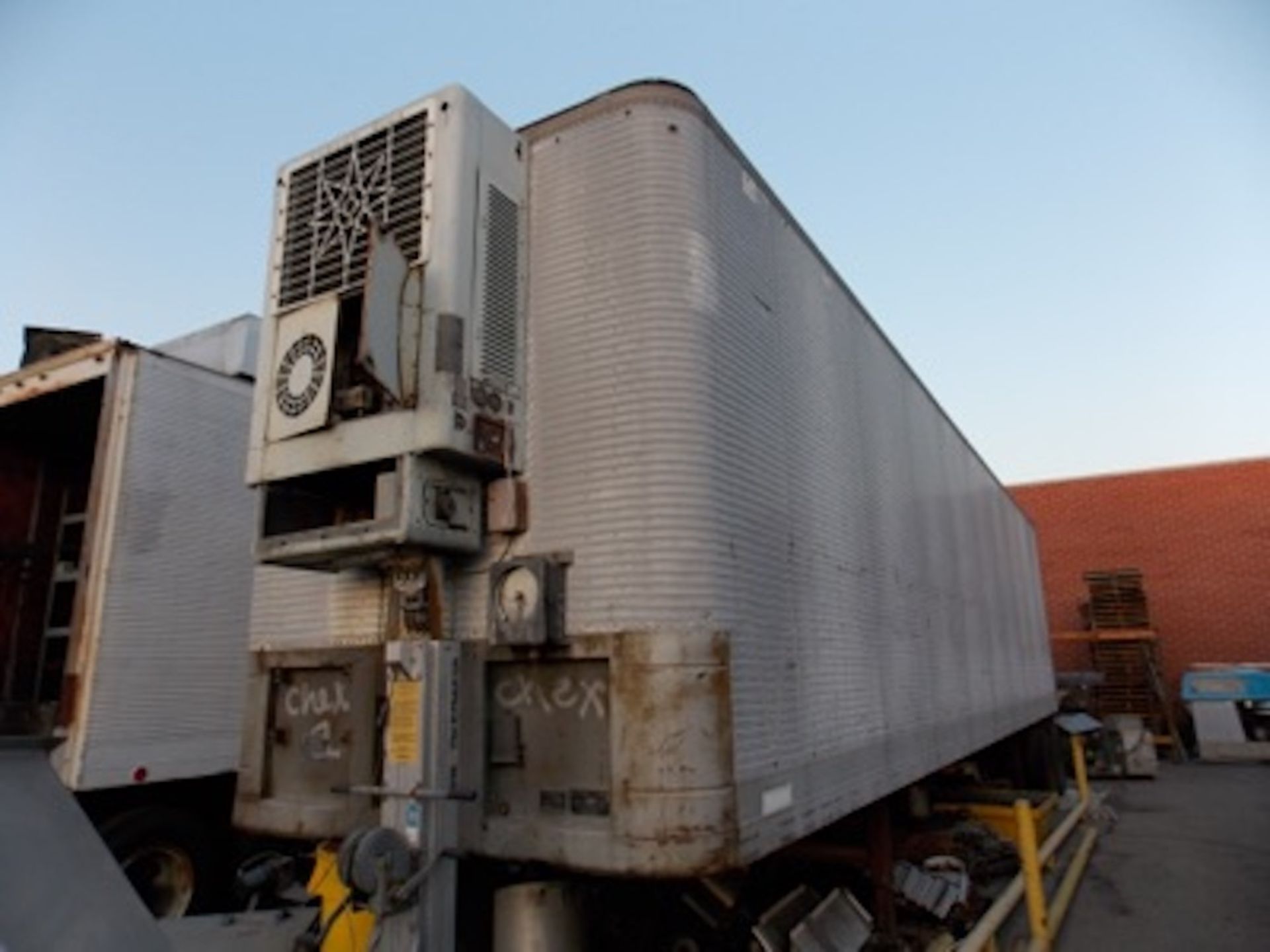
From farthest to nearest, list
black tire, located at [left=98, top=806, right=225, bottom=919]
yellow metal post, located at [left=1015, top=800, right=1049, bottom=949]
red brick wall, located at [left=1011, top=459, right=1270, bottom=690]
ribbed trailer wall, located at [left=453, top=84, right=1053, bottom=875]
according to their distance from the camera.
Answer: red brick wall, located at [left=1011, top=459, right=1270, bottom=690], black tire, located at [left=98, top=806, right=225, bottom=919], yellow metal post, located at [left=1015, top=800, right=1049, bottom=949], ribbed trailer wall, located at [left=453, top=84, right=1053, bottom=875]

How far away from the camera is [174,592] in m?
5.68

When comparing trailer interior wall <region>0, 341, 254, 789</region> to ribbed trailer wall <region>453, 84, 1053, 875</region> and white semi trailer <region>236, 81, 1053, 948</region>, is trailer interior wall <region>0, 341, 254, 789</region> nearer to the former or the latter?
white semi trailer <region>236, 81, 1053, 948</region>

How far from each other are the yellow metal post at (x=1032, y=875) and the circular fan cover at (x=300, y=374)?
4.64 meters

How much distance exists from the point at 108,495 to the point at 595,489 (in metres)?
4.10

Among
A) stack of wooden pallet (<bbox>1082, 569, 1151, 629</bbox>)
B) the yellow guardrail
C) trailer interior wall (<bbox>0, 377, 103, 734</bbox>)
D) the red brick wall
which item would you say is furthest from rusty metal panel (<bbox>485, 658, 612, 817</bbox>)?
the red brick wall

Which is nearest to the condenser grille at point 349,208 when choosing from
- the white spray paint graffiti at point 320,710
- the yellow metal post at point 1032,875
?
the white spray paint graffiti at point 320,710

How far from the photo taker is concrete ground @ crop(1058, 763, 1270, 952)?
5.90 metres

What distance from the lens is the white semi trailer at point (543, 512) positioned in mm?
2912

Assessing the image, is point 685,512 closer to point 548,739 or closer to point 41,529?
point 548,739

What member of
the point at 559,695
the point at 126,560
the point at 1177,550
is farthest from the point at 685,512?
the point at 1177,550

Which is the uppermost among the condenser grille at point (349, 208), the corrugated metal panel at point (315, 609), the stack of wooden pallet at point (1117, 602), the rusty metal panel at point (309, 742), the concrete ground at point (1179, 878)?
the condenser grille at point (349, 208)

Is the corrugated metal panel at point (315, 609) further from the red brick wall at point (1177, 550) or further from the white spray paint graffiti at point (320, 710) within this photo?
the red brick wall at point (1177, 550)

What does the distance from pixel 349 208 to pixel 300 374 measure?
0.86 m

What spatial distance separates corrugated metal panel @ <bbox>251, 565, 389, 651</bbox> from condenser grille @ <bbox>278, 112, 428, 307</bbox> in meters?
1.34
